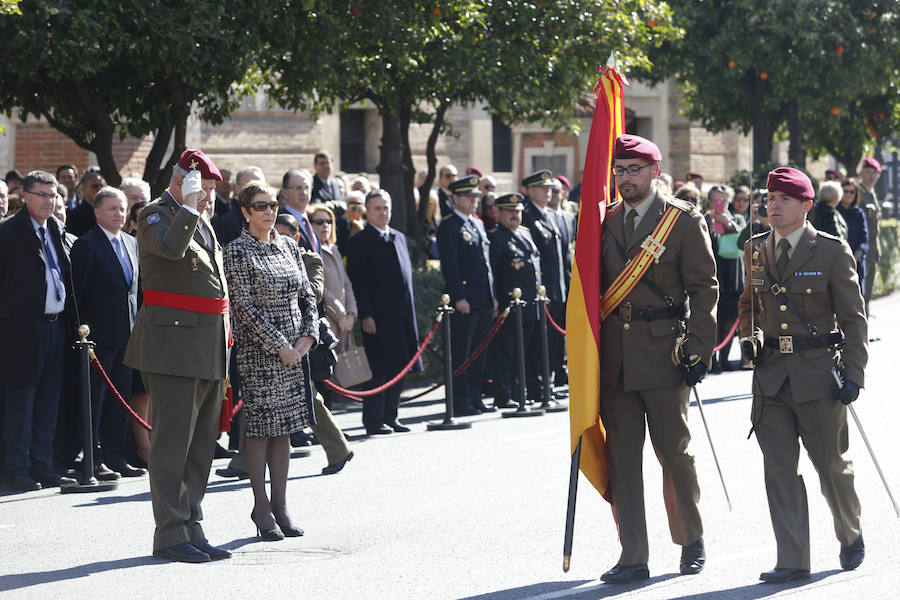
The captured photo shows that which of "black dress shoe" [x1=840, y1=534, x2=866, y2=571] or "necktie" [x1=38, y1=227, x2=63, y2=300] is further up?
"necktie" [x1=38, y1=227, x2=63, y2=300]

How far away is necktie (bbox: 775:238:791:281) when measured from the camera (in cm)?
713

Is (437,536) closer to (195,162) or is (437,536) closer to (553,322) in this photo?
(195,162)

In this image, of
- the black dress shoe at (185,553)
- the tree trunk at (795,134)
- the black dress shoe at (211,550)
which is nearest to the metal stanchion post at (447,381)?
the black dress shoe at (211,550)

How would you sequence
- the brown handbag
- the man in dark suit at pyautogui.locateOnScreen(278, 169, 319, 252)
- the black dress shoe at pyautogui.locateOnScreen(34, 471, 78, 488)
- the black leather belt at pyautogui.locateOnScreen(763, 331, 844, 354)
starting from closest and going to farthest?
the black leather belt at pyautogui.locateOnScreen(763, 331, 844, 354), the black dress shoe at pyautogui.locateOnScreen(34, 471, 78, 488), the man in dark suit at pyautogui.locateOnScreen(278, 169, 319, 252), the brown handbag

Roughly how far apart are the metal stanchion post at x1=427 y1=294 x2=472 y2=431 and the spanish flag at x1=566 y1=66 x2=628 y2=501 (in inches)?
197

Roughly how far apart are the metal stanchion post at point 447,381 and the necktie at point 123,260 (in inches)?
113

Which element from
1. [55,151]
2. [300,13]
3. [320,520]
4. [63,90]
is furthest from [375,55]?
[320,520]

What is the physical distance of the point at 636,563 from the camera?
269 inches

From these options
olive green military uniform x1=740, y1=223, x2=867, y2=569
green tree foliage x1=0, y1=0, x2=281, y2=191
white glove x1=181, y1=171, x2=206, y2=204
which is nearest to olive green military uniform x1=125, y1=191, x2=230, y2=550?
white glove x1=181, y1=171, x2=206, y2=204

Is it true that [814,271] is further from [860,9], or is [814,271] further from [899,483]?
[860,9]

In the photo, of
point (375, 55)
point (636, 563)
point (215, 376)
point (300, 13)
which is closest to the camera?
point (636, 563)

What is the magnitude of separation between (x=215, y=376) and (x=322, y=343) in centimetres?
140

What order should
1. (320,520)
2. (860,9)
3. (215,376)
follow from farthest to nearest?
(860,9)
(320,520)
(215,376)

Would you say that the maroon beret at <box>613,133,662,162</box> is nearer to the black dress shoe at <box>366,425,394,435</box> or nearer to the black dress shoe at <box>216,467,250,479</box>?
the black dress shoe at <box>216,467,250,479</box>
